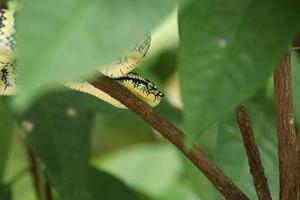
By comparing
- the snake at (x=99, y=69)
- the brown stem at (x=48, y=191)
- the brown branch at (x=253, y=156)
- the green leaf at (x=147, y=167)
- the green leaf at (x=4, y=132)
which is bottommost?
the green leaf at (x=147, y=167)

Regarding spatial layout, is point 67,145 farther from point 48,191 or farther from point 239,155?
point 239,155

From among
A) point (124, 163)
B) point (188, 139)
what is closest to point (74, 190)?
point (188, 139)

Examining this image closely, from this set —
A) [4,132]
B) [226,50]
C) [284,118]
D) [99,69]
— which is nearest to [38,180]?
[4,132]

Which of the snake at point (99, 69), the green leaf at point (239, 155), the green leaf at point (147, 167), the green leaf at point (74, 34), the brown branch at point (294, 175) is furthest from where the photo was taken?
the green leaf at point (147, 167)

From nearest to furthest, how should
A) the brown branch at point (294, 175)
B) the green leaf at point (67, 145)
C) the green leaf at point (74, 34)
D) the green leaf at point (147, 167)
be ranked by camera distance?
the green leaf at point (74, 34), the brown branch at point (294, 175), the green leaf at point (67, 145), the green leaf at point (147, 167)

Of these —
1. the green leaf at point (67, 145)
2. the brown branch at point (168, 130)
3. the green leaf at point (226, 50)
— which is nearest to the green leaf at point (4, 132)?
the green leaf at point (67, 145)

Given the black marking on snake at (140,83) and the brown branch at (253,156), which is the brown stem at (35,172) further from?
the brown branch at (253,156)

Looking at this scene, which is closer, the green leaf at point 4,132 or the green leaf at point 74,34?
the green leaf at point 74,34

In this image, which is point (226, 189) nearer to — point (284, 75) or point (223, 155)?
point (284, 75)
